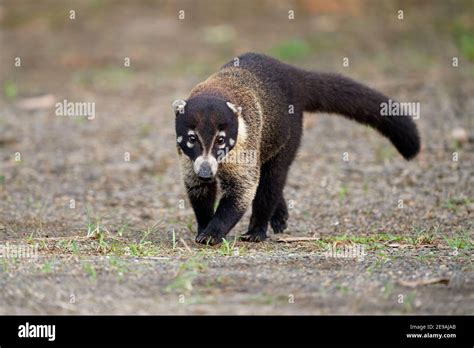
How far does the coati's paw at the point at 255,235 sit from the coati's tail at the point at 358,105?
142 centimetres

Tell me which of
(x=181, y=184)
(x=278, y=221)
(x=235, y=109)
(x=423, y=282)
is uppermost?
(x=235, y=109)

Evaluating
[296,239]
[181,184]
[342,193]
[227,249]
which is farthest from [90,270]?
[181,184]

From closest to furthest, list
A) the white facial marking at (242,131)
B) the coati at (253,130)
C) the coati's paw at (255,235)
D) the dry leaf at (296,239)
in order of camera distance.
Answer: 1. the coati at (253,130)
2. the white facial marking at (242,131)
3. the dry leaf at (296,239)
4. the coati's paw at (255,235)

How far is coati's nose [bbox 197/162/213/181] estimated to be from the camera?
24.2 ft

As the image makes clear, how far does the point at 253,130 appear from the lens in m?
8.11

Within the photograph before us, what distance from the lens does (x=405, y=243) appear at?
7.95m

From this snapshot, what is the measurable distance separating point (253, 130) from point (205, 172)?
900 mm

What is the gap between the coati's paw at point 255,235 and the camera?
838 cm

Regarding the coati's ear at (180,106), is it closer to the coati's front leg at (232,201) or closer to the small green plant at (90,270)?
the coati's front leg at (232,201)

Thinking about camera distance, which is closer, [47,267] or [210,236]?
[47,267]

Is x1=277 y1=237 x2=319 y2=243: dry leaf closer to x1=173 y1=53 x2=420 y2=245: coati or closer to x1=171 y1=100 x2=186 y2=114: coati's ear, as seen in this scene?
x1=173 y1=53 x2=420 y2=245: coati

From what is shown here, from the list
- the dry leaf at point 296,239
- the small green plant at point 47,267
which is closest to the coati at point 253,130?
the dry leaf at point 296,239

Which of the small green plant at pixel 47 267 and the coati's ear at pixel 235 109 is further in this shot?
the coati's ear at pixel 235 109

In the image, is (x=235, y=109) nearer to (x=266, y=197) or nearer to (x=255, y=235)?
(x=266, y=197)
